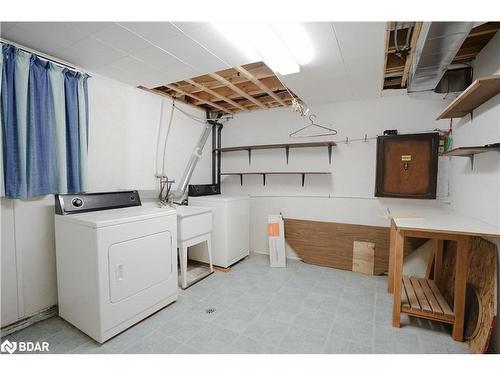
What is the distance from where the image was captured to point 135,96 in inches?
115

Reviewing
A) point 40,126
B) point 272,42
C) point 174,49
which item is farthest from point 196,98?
point 40,126

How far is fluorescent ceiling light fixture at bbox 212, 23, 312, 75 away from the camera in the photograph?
1688 millimetres

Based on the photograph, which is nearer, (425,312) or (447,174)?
(425,312)

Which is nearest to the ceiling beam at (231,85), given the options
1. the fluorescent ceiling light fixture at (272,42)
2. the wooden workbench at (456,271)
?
the fluorescent ceiling light fixture at (272,42)

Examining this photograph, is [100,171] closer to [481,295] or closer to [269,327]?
[269,327]

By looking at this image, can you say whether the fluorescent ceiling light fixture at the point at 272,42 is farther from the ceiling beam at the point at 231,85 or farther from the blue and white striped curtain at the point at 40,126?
the blue and white striped curtain at the point at 40,126

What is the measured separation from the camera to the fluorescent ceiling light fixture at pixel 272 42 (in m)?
1.69

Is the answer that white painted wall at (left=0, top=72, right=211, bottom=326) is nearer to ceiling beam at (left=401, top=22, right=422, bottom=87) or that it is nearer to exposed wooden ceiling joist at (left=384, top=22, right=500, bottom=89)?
exposed wooden ceiling joist at (left=384, top=22, right=500, bottom=89)

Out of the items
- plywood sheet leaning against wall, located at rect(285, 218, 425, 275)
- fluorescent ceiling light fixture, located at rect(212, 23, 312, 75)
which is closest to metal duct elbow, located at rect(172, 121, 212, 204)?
plywood sheet leaning against wall, located at rect(285, 218, 425, 275)

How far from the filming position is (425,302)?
2.06 meters

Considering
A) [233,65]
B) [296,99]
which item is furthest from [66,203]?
[296,99]

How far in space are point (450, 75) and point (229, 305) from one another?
335 cm

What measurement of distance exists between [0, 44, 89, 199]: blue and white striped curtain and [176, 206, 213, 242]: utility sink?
102 cm
